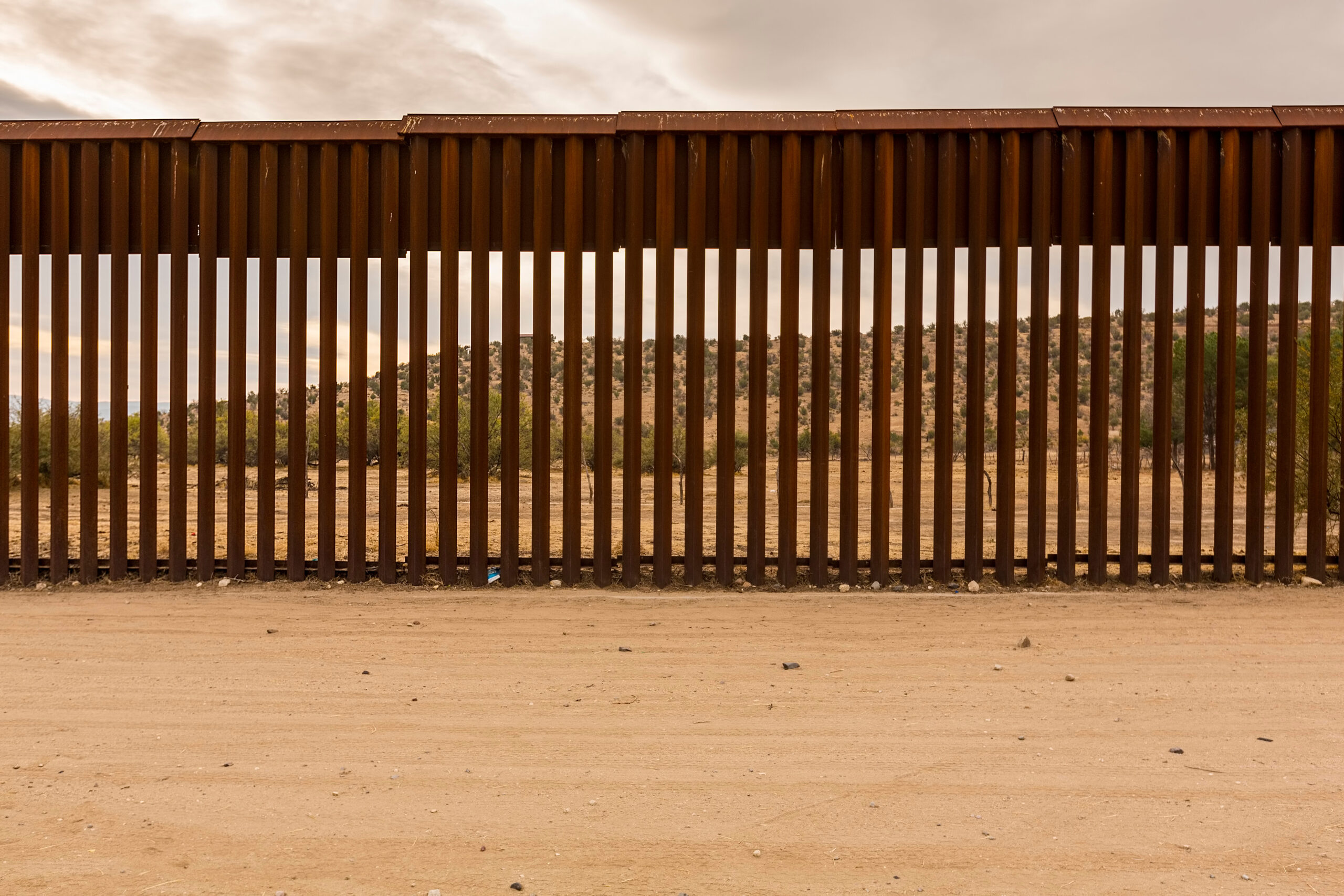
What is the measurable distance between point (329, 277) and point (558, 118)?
2.48m

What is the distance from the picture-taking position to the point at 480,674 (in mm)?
5332

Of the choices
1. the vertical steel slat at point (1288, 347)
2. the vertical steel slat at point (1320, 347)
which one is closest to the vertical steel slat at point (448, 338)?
the vertical steel slat at point (1288, 347)

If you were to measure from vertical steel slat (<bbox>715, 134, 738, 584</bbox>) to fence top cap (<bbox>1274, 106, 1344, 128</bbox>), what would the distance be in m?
4.81

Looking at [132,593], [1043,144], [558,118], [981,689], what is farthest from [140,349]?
[1043,144]

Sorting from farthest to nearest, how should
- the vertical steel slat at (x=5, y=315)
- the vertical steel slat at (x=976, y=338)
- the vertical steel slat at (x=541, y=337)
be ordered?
the vertical steel slat at (x=5, y=315)
the vertical steel slat at (x=541, y=337)
the vertical steel slat at (x=976, y=338)

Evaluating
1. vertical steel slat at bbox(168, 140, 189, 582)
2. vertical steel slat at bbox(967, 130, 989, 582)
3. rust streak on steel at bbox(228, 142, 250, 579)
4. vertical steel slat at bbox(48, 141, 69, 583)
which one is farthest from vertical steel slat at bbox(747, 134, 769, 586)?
vertical steel slat at bbox(48, 141, 69, 583)

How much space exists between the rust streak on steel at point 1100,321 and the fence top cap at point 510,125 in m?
4.28

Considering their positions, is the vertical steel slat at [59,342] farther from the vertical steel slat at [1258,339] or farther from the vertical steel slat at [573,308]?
the vertical steel slat at [1258,339]

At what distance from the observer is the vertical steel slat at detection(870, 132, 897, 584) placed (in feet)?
25.5

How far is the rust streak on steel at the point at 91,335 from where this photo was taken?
8094 mm

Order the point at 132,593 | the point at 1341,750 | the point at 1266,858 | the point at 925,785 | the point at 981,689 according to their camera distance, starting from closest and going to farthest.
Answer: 1. the point at 1266,858
2. the point at 925,785
3. the point at 1341,750
4. the point at 981,689
5. the point at 132,593

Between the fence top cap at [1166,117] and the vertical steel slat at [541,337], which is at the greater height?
the fence top cap at [1166,117]

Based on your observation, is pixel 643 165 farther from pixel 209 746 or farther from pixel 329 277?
pixel 209 746

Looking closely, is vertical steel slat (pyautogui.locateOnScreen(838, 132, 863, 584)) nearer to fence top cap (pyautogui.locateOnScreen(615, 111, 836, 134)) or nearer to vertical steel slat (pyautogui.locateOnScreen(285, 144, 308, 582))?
fence top cap (pyautogui.locateOnScreen(615, 111, 836, 134))
